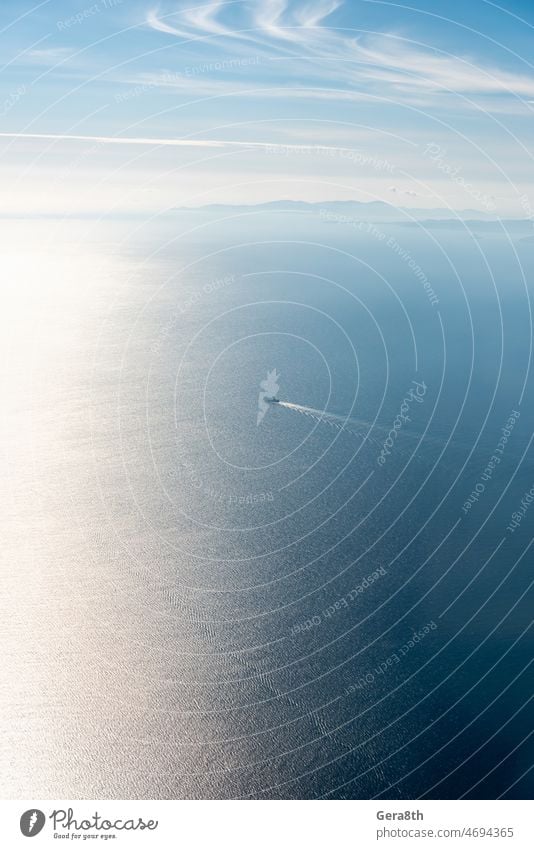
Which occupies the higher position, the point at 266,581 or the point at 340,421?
the point at 340,421

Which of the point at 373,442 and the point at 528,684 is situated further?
the point at 373,442

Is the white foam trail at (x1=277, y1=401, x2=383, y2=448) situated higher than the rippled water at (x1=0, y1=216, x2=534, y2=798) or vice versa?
the white foam trail at (x1=277, y1=401, x2=383, y2=448)

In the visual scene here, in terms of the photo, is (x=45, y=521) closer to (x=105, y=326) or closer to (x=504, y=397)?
(x=504, y=397)

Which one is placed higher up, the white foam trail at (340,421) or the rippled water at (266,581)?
the white foam trail at (340,421)

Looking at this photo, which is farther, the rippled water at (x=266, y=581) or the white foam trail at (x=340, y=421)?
the white foam trail at (x=340, y=421)

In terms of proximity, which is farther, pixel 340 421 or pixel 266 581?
pixel 340 421

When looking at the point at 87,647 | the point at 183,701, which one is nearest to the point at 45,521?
the point at 87,647

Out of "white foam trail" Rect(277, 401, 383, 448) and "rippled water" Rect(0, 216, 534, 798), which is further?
"white foam trail" Rect(277, 401, 383, 448)
